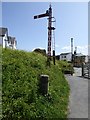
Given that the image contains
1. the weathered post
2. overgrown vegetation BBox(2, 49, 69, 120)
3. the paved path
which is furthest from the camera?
the weathered post

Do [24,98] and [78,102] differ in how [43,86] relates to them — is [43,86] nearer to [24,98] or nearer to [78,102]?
[24,98]

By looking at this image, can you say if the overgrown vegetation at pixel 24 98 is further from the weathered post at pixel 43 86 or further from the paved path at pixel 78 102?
the paved path at pixel 78 102

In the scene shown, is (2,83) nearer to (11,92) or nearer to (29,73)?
(11,92)

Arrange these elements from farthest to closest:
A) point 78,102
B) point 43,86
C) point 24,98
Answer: point 78,102 → point 43,86 → point 24,98

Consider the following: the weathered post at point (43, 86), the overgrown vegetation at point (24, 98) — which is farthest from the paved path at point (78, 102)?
the weathered post at point (43, 86)

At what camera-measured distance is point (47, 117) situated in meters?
10.9

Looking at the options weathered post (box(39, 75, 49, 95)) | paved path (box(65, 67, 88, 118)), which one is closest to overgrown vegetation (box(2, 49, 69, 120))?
weathered post (box(39, 75, 49, 95))

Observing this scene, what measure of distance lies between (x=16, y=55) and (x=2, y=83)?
22.0ft

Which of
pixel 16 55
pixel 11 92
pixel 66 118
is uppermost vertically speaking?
pixel 16 55

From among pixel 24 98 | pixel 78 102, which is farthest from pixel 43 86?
pixel 78 102

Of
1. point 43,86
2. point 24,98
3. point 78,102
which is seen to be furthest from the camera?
point 78,102

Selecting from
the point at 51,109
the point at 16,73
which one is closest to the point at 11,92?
the point at 51,109

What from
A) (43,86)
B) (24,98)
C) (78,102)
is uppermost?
(43,86)

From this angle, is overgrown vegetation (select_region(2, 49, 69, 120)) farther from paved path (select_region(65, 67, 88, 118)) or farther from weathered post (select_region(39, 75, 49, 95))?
paved path (select_region(65, 67, 88, 118))
